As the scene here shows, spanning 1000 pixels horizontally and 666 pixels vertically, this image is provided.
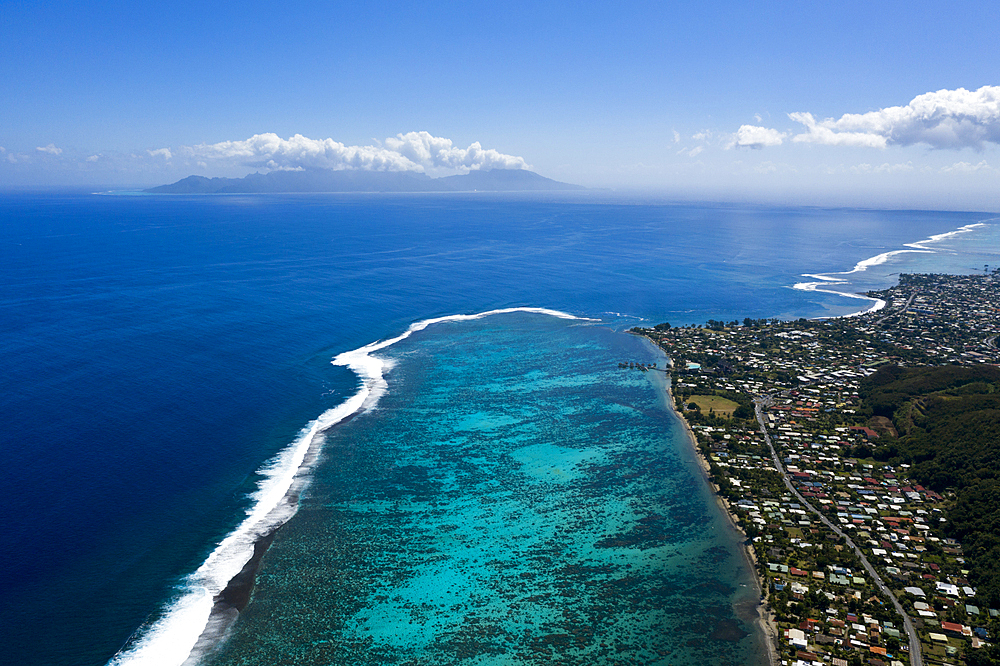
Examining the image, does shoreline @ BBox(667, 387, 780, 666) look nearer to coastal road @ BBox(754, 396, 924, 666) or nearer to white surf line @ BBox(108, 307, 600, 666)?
coastal road @ BBox(754, 396, 924, 666)

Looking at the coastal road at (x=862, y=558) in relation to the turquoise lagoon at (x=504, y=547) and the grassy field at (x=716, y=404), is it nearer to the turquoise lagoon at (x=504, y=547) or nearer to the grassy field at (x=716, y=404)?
the grassy field at (x=716, y=404)

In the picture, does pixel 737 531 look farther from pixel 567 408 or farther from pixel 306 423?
pixel 306 423

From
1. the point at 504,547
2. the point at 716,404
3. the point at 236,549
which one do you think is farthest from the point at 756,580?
the point at 236,549

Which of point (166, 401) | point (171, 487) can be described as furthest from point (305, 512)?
point (166, 401)

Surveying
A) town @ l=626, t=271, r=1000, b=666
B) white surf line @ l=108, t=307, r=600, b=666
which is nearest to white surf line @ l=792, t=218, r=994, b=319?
town @ l=626, t=271, r=1000, b=666

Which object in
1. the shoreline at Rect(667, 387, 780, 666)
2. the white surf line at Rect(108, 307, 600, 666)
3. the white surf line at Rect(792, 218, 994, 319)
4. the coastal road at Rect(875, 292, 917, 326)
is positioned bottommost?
the shoreline at Rect(667, 387, 780, 666)

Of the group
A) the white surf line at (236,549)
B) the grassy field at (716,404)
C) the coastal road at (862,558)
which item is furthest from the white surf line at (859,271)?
the white surf line at (236,549)
